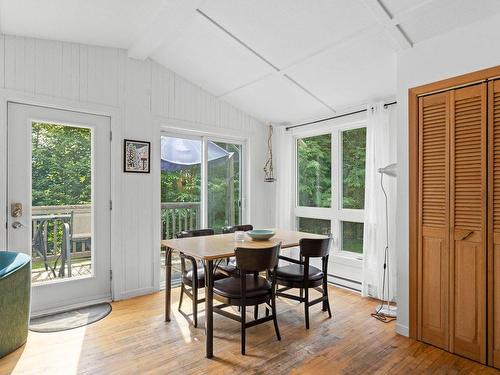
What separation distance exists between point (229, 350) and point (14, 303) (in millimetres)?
1696

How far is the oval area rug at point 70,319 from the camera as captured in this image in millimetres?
2844

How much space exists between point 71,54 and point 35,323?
2.66 m

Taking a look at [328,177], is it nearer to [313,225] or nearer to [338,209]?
[338,209]

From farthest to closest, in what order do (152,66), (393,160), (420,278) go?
(152,66) → (393,160) → (420,278)

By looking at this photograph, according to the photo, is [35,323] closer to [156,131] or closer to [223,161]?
[156,131]

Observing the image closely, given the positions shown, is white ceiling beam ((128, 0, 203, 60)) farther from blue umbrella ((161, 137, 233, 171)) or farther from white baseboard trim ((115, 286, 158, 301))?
white baseboard trim ((115, 286, 158, 301))

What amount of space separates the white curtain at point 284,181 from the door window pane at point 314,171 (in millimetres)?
169

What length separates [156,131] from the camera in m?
3.86

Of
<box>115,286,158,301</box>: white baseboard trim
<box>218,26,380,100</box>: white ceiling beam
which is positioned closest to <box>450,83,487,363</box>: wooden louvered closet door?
<box>218,26,380,100</box>: white ceiling beam

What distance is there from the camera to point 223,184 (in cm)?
462

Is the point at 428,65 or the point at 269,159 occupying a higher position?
the point at 428,65

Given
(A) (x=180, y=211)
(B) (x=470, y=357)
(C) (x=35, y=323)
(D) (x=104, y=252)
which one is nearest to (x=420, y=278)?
(B) (x=470, y=357)

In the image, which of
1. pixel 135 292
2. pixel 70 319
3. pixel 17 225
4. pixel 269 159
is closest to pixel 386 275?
pixel 269 159

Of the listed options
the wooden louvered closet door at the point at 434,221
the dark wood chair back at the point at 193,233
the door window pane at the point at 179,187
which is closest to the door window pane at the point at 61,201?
the door window pane at the point at 179,187
